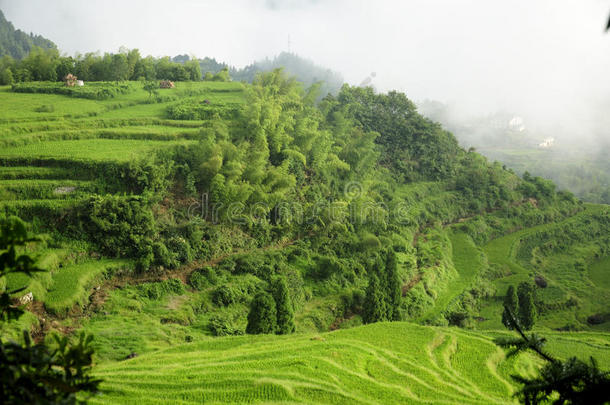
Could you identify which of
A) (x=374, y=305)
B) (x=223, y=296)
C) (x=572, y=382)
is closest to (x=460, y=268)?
(x=374, y=305)

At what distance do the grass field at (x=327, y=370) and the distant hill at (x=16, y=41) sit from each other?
89.2 meters

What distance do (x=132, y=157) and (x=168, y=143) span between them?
310cm

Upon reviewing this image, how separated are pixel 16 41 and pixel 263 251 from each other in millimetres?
95591

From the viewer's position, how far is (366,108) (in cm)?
3988

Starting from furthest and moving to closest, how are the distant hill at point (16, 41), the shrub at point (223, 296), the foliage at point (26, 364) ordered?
the distant hill at point (16, 41), the shrub at point (223, 296), the foliage at point (26, 364)

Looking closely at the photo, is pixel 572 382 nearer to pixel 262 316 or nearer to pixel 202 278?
pixel 262 316

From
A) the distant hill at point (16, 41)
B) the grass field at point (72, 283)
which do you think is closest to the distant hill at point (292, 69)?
the distant hill at point (16, 41)

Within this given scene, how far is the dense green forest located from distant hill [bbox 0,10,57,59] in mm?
66130

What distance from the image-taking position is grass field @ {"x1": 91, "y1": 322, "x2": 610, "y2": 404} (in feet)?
32.1

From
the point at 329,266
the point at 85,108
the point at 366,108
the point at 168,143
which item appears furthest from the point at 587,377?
the point at 366,108

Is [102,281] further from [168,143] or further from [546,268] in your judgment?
[546,268]

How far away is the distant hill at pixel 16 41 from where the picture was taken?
278 ft

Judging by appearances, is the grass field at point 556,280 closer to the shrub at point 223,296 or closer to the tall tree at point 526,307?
the tall tree at point 526,307

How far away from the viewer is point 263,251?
21438 mm
